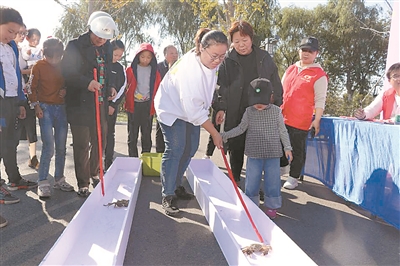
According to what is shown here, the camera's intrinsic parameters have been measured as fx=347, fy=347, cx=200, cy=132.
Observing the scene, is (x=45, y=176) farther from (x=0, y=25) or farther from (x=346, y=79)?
(x=346, y=79)

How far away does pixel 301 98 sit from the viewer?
3877 millimetres

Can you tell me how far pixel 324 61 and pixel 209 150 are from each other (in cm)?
2193

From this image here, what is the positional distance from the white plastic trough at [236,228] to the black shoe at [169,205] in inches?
10.4

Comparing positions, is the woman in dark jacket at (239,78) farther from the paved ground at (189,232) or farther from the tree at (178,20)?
the tree at (178,20)

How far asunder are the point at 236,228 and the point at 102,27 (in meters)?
2.14

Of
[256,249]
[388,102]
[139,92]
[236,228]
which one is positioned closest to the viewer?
[256,249]

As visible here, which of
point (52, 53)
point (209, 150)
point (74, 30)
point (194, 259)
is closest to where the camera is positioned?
point (194, 259)

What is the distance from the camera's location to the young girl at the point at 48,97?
3478 millimetres

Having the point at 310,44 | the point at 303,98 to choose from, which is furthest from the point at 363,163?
the point at 310,44

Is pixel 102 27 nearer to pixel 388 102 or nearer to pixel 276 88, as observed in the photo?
pixel 276 88

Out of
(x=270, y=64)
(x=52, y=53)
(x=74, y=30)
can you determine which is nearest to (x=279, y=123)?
(x=270, y=64)

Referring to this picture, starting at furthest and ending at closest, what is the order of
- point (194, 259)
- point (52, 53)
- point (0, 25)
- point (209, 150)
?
point (209, 150) < point (52, 53) < point (0, 25) < point (194, 259)

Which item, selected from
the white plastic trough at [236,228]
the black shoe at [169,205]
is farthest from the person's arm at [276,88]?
the black shoe at [169,205]

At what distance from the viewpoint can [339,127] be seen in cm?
371
